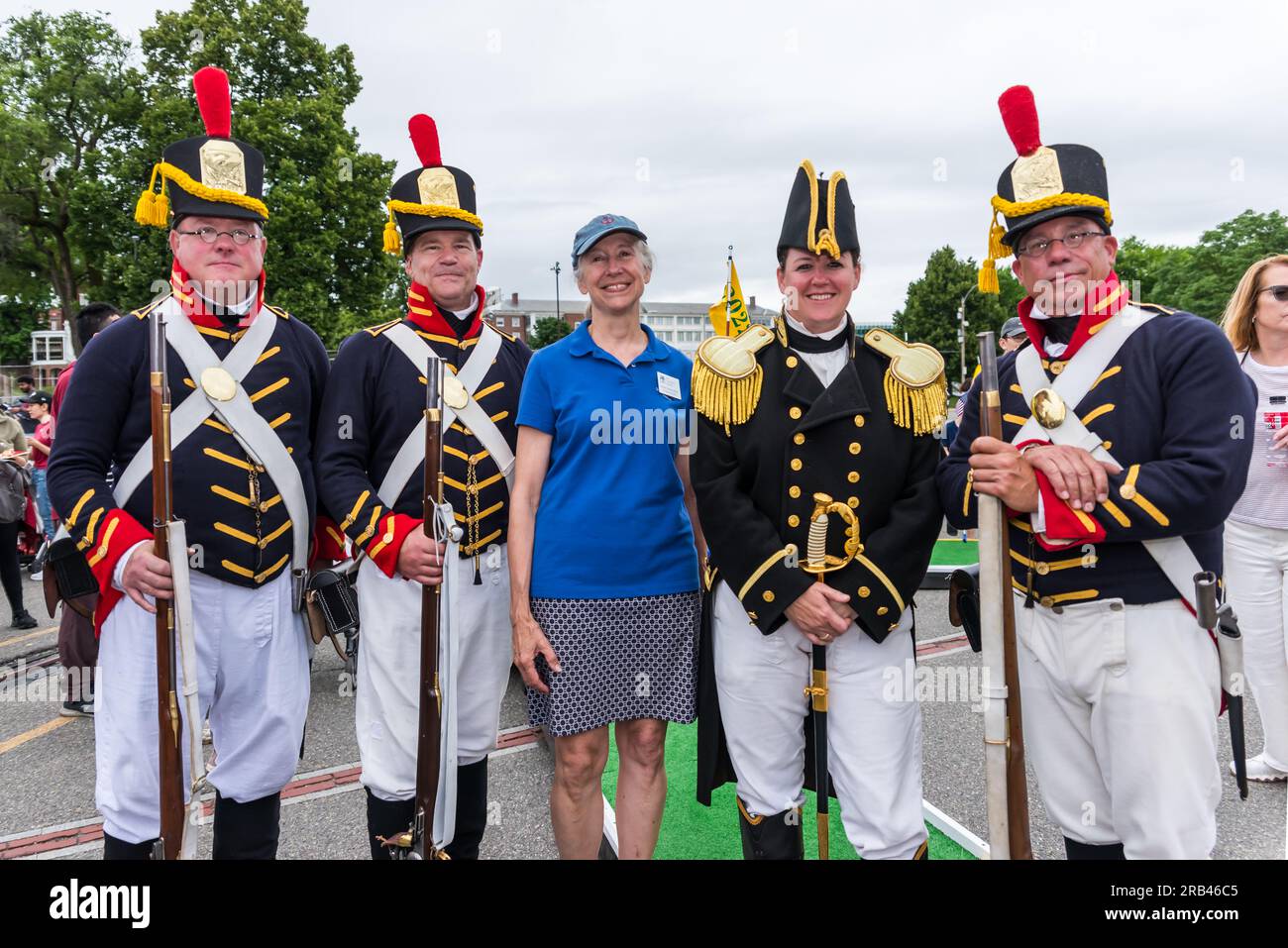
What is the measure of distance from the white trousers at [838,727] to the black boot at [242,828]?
1466 mm

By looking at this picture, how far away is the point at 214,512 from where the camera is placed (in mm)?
2666

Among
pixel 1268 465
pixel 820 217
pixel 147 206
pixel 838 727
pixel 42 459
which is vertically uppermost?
pixel 147 206

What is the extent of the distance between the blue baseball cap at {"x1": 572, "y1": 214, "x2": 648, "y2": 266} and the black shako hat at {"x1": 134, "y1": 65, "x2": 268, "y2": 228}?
99 centimetres

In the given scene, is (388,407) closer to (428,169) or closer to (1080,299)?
(428,169)

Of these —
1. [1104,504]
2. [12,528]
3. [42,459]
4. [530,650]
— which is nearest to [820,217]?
[1104,504]

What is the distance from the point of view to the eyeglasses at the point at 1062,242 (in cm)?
252

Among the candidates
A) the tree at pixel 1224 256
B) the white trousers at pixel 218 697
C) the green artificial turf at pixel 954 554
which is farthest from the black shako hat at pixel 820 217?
the tree at pixel 1224 256

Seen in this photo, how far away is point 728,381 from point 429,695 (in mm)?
1296

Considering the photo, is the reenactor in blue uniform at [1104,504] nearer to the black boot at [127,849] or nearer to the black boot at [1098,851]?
the black boot at [1098,851]

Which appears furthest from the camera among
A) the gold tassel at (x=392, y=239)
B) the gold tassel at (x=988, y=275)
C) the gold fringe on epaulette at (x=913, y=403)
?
the gold tassel at (x=392, y=239)

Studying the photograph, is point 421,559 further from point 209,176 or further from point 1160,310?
point 1160,310

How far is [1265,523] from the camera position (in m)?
3.95
